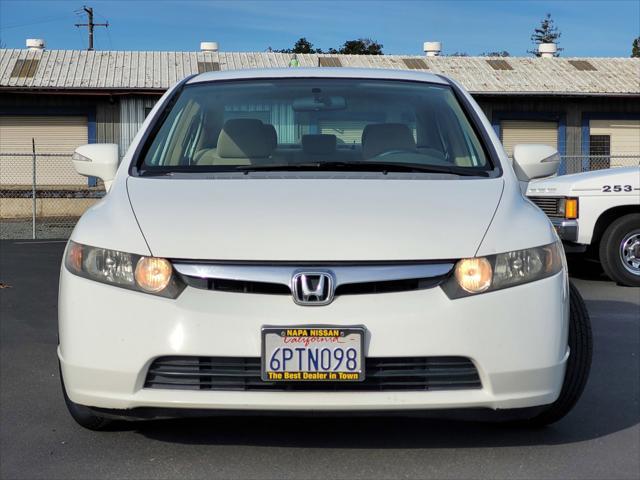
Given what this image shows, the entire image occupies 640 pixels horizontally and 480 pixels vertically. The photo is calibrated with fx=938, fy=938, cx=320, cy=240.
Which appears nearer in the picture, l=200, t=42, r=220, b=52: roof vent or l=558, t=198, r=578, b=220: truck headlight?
l=558, t=198, r=578, b=220: truck headlight

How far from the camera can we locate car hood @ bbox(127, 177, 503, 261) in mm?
3326

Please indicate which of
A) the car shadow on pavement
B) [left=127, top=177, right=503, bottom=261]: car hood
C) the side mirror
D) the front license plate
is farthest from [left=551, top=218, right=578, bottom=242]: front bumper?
the front license plate

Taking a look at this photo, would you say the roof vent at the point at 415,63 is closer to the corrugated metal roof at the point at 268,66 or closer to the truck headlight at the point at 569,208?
the corrugated metal roof at the point at 268,66

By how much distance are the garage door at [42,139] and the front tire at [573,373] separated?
2114cm

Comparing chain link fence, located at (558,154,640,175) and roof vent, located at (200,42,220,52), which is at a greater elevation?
roof vent, located at (200,42,220,52)

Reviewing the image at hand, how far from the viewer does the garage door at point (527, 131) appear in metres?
25.6

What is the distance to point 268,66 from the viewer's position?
87.7ft

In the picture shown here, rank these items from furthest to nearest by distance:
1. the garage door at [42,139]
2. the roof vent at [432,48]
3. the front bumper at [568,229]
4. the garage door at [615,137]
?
1. the roof vent at [432,48]
2. the garage door at [615,137]
3. the garage door at [42,139]
4. the front bumper at [568,229]

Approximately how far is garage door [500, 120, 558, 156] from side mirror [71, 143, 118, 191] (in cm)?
2203

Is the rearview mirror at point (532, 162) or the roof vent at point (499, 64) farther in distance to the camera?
the roof vent at point (499, 64)

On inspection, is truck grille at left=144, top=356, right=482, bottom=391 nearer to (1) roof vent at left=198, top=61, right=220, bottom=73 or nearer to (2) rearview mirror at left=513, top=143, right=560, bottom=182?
(2) rearview mirror at left=513, top=143, right=560, bottom=182

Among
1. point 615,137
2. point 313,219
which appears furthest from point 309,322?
point 615,137

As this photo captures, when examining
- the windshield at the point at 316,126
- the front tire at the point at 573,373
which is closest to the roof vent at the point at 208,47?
the windshield at the point at 316,126

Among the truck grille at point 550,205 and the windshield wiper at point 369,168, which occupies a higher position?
the windshield wiper at point 369,168
